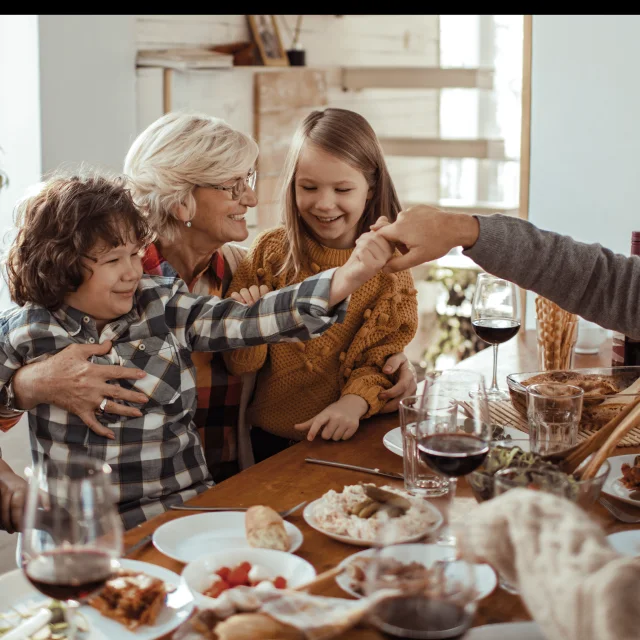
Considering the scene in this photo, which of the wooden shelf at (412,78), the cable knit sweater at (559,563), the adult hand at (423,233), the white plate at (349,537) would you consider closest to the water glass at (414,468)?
the white plate at (349,537)

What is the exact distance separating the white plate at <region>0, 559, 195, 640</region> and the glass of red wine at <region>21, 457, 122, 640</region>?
3.3 inches

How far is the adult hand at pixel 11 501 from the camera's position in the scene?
4.55 ft

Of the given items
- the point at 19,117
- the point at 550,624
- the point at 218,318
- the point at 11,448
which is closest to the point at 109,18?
the point at 19,117

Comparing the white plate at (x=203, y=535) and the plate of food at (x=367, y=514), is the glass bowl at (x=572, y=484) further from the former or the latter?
the white plate at (x=203, y=535)

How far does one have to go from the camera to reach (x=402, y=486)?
1.32 meters

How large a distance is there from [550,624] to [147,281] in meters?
1.14

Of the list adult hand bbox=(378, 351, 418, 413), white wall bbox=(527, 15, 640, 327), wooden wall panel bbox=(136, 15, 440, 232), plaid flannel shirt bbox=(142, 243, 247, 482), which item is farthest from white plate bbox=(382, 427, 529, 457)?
wooden wall panel bbox=(136, 15, 440, 232)

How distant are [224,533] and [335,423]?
452 mm

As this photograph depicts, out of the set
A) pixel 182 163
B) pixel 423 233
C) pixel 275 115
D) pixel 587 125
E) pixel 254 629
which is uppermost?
pixel 275 115

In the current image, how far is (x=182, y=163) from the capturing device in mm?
1823

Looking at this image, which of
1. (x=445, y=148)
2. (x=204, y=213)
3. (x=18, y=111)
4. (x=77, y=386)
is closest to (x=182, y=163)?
(x=204, y=213)

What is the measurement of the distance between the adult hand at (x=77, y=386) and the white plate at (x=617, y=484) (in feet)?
Result: 2.62

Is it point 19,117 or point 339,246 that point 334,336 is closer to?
point 339,246

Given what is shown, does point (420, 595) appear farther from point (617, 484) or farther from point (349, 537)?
point (617, 484)
